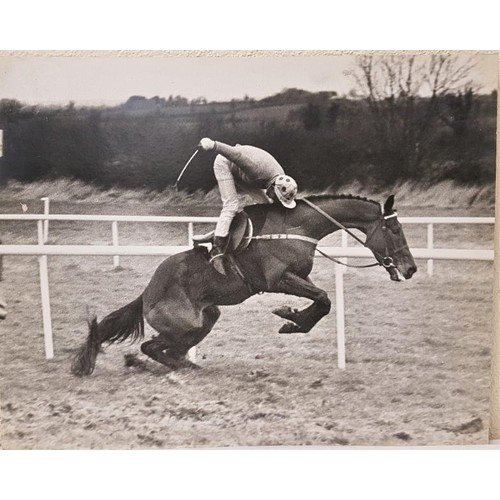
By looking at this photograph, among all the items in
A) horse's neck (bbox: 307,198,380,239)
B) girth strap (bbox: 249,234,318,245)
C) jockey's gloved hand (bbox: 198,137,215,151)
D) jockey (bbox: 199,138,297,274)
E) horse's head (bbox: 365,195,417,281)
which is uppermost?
jockey's gloved hand (bbox: 198,137,215,151)

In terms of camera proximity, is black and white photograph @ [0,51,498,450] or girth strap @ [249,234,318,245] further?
girth strap @ [249,234,318,245]

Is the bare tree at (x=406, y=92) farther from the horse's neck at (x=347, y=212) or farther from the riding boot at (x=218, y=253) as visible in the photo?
the riding boot at (x=218, y=253)

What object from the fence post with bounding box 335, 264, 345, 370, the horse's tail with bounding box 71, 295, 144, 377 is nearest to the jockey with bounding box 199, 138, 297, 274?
the fence post with bounding box 335, 264, 345, 370

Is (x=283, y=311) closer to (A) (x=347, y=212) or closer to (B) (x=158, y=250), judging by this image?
(A) (x=347, y=212)

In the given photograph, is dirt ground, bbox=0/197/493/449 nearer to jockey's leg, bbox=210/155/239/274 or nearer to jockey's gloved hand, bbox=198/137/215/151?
jockey's leg, bbox=210/155/239/274

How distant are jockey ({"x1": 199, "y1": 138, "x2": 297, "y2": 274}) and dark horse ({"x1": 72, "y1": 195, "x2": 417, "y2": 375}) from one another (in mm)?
79

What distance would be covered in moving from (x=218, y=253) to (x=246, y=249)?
171 mm

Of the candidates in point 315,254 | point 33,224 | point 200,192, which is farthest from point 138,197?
point 315,254

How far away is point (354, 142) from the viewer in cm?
396

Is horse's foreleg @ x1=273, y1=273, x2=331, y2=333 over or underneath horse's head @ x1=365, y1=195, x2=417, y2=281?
underneath

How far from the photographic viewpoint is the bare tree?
Result: 3.91 metres

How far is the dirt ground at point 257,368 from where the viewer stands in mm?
4047

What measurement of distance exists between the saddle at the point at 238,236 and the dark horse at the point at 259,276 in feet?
0.12

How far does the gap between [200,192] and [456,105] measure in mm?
1597
